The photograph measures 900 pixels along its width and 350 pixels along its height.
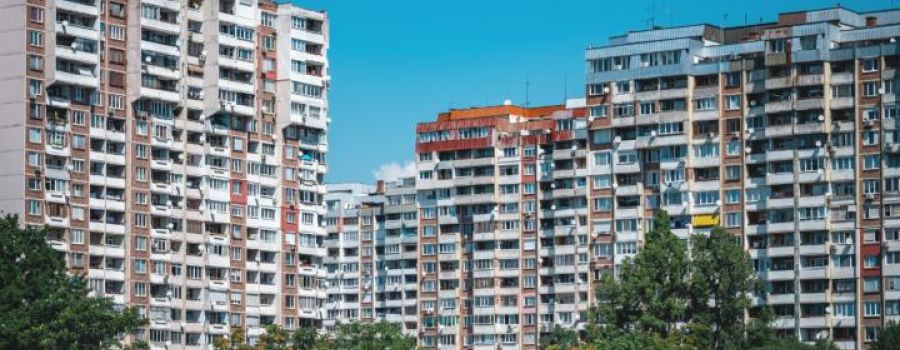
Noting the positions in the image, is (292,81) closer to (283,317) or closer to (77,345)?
(283,317)

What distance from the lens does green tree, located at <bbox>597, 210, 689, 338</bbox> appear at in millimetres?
176125

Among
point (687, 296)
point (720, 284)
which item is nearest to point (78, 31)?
point (687, 296)

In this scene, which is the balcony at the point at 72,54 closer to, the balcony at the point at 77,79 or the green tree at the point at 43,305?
the balcony at the point at 77,79

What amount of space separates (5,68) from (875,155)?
72.9 metres

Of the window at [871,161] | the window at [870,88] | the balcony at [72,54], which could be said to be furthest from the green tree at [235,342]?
the window at [870,88]

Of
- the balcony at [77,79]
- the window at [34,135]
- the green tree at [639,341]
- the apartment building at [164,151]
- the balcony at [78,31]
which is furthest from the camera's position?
the balcony at [78,31]

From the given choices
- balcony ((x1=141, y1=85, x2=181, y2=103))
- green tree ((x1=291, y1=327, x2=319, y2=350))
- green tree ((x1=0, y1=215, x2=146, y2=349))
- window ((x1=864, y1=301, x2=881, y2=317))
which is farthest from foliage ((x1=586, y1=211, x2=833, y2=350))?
green tree ((x1=0, y1=215, x2=146, y2=349))

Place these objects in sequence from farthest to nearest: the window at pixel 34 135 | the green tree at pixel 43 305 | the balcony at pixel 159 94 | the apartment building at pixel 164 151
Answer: the balcony at pixel 159 94
the apartment building at pixel 164 151
the window at pixel 34 135
the green tree at pixel 43 305

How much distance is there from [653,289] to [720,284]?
21.4 feet

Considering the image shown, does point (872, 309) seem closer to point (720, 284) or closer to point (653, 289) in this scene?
point (720, 284)

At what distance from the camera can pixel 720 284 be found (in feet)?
593

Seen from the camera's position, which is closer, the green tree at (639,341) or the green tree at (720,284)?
the green tree at (639,341)

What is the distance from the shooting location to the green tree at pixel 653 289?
17612 cm

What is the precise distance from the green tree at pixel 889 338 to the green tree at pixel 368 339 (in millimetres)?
36459
